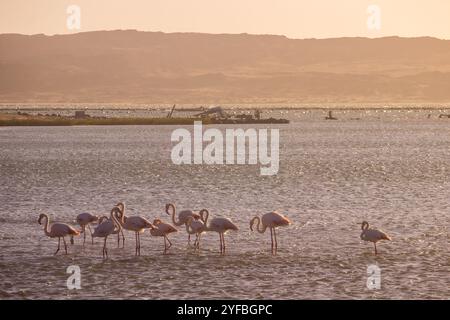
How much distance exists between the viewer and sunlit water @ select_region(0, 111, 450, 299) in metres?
22.0

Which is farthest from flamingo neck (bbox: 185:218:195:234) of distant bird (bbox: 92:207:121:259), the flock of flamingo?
distant bird (bbox: 92:207:121:259)

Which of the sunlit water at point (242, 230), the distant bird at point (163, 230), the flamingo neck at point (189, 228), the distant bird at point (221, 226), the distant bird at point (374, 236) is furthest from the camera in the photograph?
the flamingo neck at point (189, 228)

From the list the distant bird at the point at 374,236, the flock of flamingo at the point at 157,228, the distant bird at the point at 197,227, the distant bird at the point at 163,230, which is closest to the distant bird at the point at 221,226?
the flock of flamingo at the point at 157,228

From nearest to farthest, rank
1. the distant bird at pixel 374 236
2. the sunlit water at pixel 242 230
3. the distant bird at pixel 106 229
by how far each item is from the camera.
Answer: the sunlit water at pixel 242 230 < the distant bird at pixel 374 236 < the distant bird at pixel 106 229

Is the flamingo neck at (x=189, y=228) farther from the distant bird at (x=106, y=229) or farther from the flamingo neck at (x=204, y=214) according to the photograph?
the distant bird at (x=106, y=229)

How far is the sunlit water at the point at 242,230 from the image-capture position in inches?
866

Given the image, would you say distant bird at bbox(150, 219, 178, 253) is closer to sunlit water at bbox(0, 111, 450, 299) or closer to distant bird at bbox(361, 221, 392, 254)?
sunlit water at bbox(0, 111, 450, 299)

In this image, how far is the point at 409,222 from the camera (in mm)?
32406

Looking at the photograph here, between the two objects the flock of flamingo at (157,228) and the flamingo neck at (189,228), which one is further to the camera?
the flamingo neck at (189,228)

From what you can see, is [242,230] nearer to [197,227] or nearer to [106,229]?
[197,227]

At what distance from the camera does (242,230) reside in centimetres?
3062
